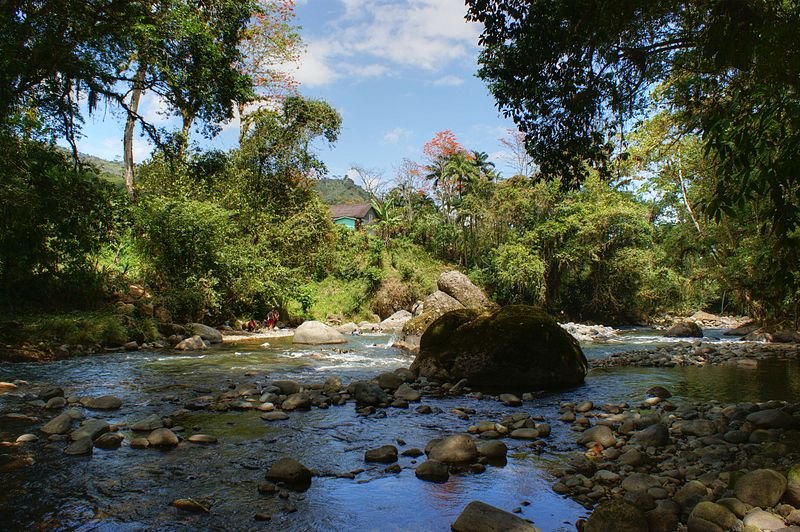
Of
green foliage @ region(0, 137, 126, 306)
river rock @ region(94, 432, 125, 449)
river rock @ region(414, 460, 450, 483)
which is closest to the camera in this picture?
river rock @ region(414, 460, 450, 483)

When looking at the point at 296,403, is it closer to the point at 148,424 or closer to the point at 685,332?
the point at 148,424

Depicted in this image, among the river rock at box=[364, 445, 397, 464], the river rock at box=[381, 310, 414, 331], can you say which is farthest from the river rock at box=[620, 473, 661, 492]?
the river rock at box=[381, 310, 414, 331]

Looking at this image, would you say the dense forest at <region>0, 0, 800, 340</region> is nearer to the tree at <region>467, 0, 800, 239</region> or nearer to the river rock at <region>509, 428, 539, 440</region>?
the tree at <region>467, 0, 800, 239</region>

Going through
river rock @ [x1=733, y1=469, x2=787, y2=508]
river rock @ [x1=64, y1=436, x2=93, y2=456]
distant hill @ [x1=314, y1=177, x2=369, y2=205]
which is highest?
distant hill @ [x1=314, y1=177, x2=369, y2=205]

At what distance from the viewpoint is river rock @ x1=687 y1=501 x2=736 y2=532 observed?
3682mm

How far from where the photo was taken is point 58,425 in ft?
20.4

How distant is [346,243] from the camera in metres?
32.8

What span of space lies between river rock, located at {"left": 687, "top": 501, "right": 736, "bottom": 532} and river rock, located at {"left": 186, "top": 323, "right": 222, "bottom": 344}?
15.5m

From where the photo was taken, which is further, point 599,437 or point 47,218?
point 47,218

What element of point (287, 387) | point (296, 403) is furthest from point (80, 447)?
point (287, 387)

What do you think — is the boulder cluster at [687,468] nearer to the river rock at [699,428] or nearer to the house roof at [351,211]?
the river rock at [699,428]

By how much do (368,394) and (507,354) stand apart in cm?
280

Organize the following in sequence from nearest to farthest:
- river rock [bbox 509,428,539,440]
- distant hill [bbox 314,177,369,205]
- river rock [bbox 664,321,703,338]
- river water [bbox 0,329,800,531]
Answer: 1. river water [bbox 0,329,800,531]
2. river rock [bbox 509,428,539,440]
3. river rock [bbox 664,321,703,338]
4. distant hill [bbox 314,177,369,205]

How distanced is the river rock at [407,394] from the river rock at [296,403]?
149 centimetres
